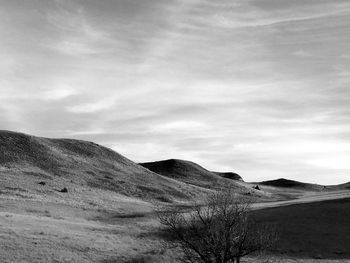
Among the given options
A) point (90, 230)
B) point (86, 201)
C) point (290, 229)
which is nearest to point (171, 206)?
point (86, 201)

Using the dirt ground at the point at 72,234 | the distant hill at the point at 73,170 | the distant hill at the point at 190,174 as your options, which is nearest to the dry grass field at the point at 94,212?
the dirt ground at the point at 72,234

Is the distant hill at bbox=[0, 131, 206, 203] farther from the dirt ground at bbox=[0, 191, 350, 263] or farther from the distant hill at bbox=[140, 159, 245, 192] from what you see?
the distant hill at bbox=[140, 159, 245, 192]

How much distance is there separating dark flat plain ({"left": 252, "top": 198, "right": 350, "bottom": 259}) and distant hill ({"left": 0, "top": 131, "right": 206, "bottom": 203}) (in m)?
30.7

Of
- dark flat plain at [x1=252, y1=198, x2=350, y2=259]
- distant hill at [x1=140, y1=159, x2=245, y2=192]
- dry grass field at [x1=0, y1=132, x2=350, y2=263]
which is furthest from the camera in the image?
distant hill at [x1=140, y1=159, x2=245, y2=192]

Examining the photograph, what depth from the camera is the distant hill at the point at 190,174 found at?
6220 inches

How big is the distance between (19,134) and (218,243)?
98.5 meters

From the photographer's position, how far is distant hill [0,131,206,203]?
92.4 m

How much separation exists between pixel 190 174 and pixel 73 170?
66950 mm

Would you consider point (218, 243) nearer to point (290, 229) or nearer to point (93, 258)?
point (93, 258)

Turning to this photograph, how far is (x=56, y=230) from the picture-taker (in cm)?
4875

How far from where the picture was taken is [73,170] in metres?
108

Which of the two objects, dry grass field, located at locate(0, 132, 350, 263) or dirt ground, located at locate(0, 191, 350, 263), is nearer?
dirt ground, located at locate(0, 191, 350, 263)

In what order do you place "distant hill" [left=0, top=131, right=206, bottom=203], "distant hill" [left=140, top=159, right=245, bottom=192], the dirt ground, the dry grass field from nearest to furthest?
1. the dirt ground
2. the dry grass field
3. "distant hill" [left=0, top=131, right=206, bottom=203]
4. "distant hill" [left=140, top=159, right=245, bottom=192]

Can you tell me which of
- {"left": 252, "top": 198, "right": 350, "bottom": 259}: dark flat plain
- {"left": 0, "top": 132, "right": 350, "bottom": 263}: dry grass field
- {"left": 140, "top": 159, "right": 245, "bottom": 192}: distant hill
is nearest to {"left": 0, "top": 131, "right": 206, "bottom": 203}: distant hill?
{"left": 0, "top": 132, "right": 350, "bottom": 263}: dry grass field
